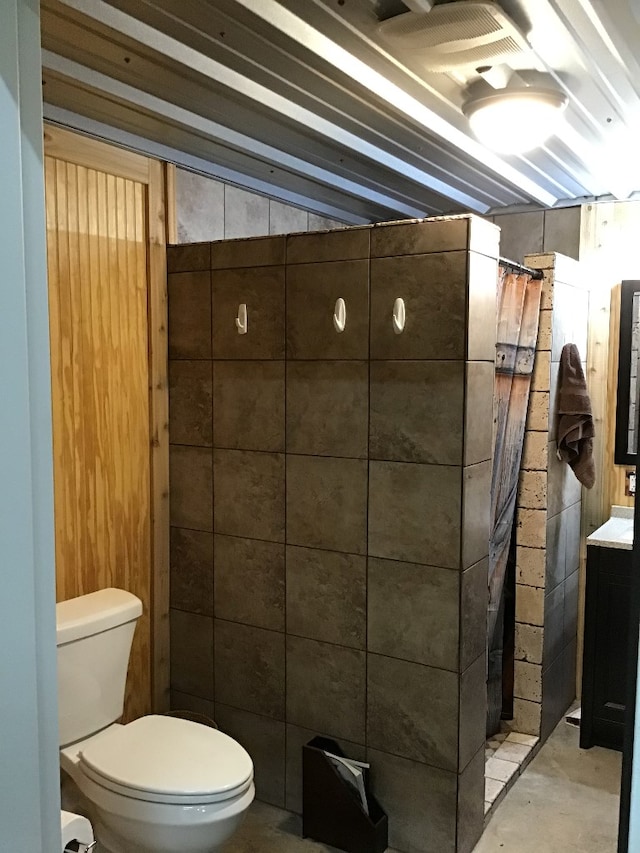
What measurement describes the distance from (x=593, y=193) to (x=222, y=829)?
305 cm

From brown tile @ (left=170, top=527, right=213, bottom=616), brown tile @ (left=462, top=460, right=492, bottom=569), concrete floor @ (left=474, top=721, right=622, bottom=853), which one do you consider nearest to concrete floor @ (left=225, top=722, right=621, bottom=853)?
concrete floor @ (left=474, top=721, right=622, bottom=853)

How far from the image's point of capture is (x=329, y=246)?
252cm

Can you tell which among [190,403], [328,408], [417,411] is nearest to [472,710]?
[417,411]

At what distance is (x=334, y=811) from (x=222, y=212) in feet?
7.78

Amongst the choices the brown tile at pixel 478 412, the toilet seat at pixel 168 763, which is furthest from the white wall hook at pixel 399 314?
the toilet seat at pixel 168 763

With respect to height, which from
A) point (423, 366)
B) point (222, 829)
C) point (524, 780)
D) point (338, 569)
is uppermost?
point (423, 366)

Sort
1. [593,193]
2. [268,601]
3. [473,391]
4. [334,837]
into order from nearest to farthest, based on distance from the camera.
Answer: [473,391] → [334,837] → [268,601] → [593,193]

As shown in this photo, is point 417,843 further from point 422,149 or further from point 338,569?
point 422,149

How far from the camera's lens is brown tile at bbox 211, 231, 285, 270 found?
2.64 m

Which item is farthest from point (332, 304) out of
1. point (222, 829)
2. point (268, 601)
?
point (222, 829)

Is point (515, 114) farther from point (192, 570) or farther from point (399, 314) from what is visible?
point (192, 570)

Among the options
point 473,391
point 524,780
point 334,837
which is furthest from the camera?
point 524,780

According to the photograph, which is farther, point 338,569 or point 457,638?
point 338,569

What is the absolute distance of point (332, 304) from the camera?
2531 millimetres
